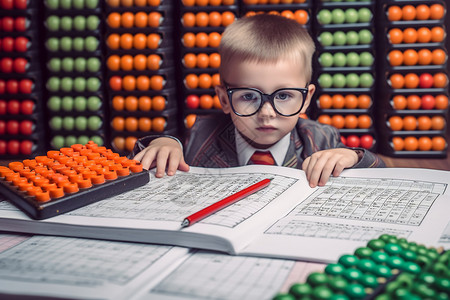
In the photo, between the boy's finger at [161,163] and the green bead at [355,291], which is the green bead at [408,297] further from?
the boy's finger at [161,163]

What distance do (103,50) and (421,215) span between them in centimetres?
255

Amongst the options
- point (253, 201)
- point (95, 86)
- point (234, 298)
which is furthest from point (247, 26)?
point (95, 86)

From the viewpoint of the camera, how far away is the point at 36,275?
43 cm

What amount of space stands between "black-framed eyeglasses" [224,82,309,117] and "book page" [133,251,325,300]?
53 centimetres

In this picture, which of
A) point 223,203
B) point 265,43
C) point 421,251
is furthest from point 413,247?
point 265,43

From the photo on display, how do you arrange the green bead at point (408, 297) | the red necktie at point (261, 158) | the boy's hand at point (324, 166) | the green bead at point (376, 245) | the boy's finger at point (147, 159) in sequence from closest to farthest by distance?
1. the green bead at point (408, 297)
2. the green bead at point (376, 245)
3. the boy's hand at point (324, 166)
4. the boy's finger at point (147, 159)
5. the red necktie at point (261, 158)

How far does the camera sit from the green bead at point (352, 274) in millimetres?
379

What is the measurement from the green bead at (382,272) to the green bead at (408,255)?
1.3 inches

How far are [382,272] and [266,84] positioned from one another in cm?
67

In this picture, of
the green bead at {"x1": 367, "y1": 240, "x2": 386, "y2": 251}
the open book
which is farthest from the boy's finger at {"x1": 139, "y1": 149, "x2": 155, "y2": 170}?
the green bead at {"x1": 367, "y1": 240, "x2": 386, "y2": 251}

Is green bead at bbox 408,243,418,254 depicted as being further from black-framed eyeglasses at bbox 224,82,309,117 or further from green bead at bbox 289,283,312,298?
black-framed eyeglasses at bbox 224,82,309,117

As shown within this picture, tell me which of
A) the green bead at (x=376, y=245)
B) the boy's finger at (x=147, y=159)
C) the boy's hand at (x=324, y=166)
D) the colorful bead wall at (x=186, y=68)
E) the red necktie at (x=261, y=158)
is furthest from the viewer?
the colorful bead wall at (x=186, y=68)

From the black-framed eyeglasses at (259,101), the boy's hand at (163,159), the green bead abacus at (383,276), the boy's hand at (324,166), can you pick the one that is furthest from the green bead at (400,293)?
the black-framed eyeglasses at (259,101)

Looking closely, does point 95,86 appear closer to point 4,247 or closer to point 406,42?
point 406,42
